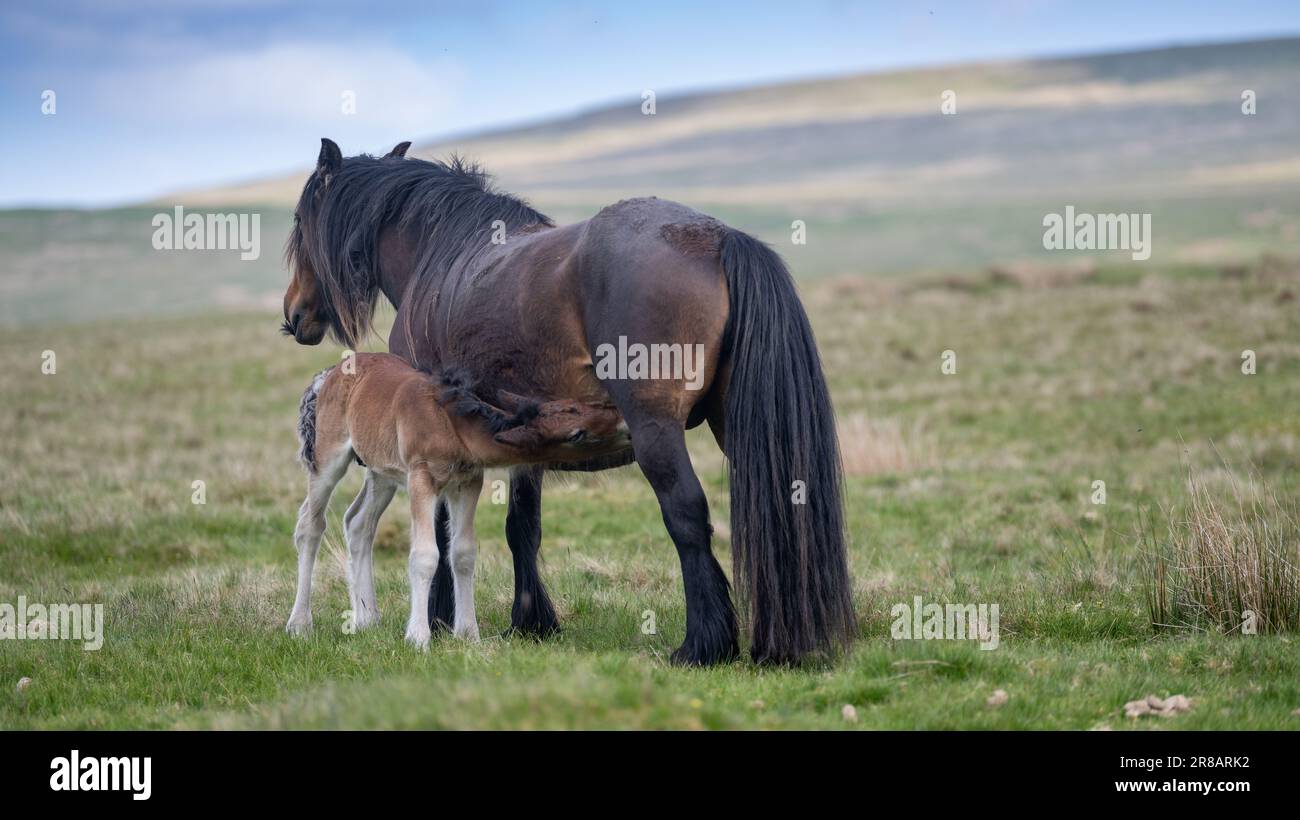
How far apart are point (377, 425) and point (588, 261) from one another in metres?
1.76

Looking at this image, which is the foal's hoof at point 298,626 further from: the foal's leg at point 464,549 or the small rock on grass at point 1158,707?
the small rock on grass at point 1158,707

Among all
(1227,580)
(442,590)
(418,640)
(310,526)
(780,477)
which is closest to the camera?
(780,477)

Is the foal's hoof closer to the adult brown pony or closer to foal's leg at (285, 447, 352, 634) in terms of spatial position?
foal's leg at (285, 447, 352, 634)

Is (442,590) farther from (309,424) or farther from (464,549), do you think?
(309,424)

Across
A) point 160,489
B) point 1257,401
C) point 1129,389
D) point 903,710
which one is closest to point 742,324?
point 903,710

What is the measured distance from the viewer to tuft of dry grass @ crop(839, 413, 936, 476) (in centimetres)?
1527

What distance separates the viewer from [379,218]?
28.9 ft

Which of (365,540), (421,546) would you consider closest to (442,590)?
(365,540)

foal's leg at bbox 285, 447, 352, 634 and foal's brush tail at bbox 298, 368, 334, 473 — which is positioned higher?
foal's brush tail at bbox 298, 368, 334, 473

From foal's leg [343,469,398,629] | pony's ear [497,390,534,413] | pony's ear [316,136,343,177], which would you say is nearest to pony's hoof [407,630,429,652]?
foal's leg [343,469,398,629]

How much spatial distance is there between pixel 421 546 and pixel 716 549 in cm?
488

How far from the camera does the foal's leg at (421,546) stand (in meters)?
7.27

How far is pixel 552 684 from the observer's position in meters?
4.93

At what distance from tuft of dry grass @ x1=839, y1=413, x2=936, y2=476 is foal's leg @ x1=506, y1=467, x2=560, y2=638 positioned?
286 inches
